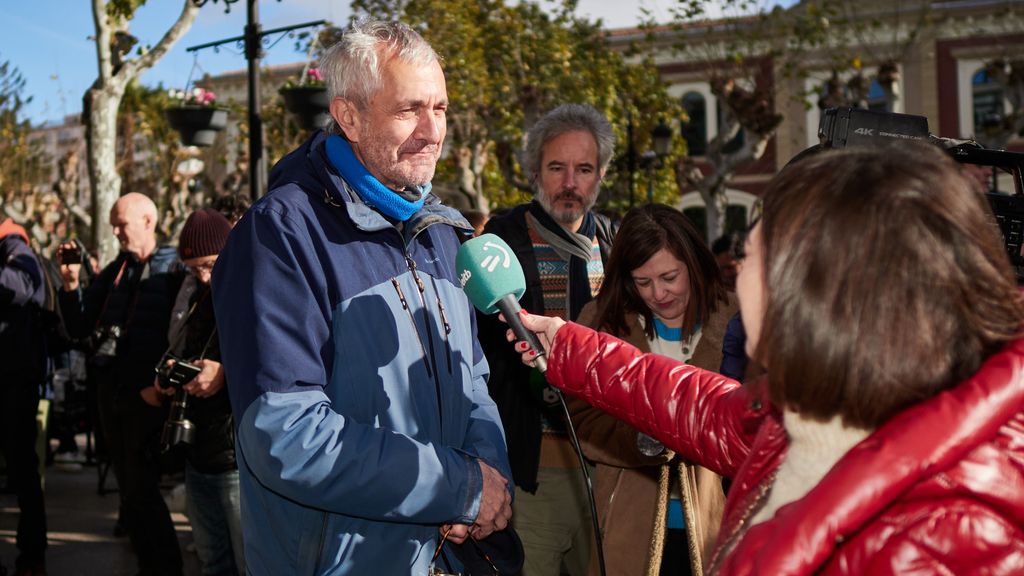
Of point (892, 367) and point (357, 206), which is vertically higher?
point (357, 206)

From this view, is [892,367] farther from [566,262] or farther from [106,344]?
[106,344]

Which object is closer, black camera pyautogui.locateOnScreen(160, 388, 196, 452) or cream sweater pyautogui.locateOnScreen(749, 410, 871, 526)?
cream sweater pyautogui.locateOnScreen(749, 410, 871, 526)

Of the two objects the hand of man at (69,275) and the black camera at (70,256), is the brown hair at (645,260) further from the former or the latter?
the hand of man at (69,275)

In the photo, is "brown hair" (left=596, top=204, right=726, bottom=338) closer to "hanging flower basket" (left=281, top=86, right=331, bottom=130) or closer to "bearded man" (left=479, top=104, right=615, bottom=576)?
"bearded man" (left=479, top=104, right=615, bottom=576)

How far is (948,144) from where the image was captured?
2619mm

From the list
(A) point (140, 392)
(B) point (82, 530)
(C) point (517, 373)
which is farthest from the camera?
(B) point (82, 530)

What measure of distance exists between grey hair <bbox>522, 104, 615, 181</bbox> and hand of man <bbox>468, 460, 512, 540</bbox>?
100 inches

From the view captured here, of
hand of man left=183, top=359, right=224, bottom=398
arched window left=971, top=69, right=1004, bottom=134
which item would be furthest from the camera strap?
arched window left=971, top=69, right=1004, bottom=134

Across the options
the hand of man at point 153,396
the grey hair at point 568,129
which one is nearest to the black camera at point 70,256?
the hand of man at point 153,396

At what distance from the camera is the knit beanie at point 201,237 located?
16.9ft

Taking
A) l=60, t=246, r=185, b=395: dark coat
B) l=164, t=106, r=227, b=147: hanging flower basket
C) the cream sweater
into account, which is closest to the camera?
the cream sweater

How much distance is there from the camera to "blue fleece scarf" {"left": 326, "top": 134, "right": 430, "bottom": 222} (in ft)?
8.28

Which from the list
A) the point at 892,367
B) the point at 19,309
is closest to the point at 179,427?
the point at 19,309

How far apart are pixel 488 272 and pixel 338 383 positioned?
41cm
